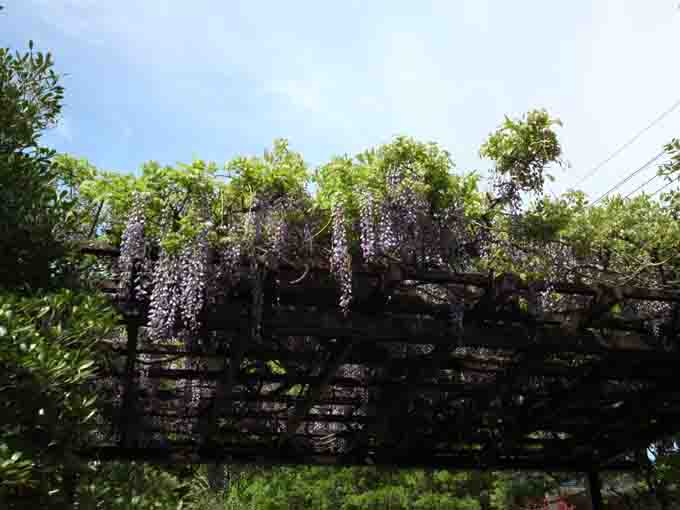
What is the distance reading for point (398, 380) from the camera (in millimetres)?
6152

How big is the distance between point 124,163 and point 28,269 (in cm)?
127

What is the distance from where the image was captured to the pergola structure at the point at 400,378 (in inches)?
184

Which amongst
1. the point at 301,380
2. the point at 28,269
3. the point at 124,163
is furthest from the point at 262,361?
the point at 28,269

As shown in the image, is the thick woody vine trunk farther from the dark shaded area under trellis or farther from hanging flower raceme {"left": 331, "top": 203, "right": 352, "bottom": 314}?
hanging flower raceme {"left": 331, "top": 203, "right": 352, "bottom": 314}

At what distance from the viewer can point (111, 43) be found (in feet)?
16.4

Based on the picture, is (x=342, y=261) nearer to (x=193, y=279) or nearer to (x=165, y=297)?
(x=193, y=279)

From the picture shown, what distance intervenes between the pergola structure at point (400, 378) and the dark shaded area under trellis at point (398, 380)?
0.01 meters

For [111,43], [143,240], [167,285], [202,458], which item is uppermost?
[111,43]

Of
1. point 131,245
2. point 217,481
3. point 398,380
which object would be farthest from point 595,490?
point 217,481

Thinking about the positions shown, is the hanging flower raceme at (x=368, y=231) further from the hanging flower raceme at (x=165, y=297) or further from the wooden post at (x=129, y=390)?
the wooden post at (x=129, y=390)

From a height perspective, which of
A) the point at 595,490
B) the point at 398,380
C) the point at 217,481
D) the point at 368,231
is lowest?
the point at 595,490

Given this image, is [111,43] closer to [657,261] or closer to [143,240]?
[143,240]

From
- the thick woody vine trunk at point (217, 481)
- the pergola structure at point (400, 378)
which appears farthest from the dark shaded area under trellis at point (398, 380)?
the thick woody vine trunk at point (217, 481)

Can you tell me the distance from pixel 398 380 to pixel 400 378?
28mm
